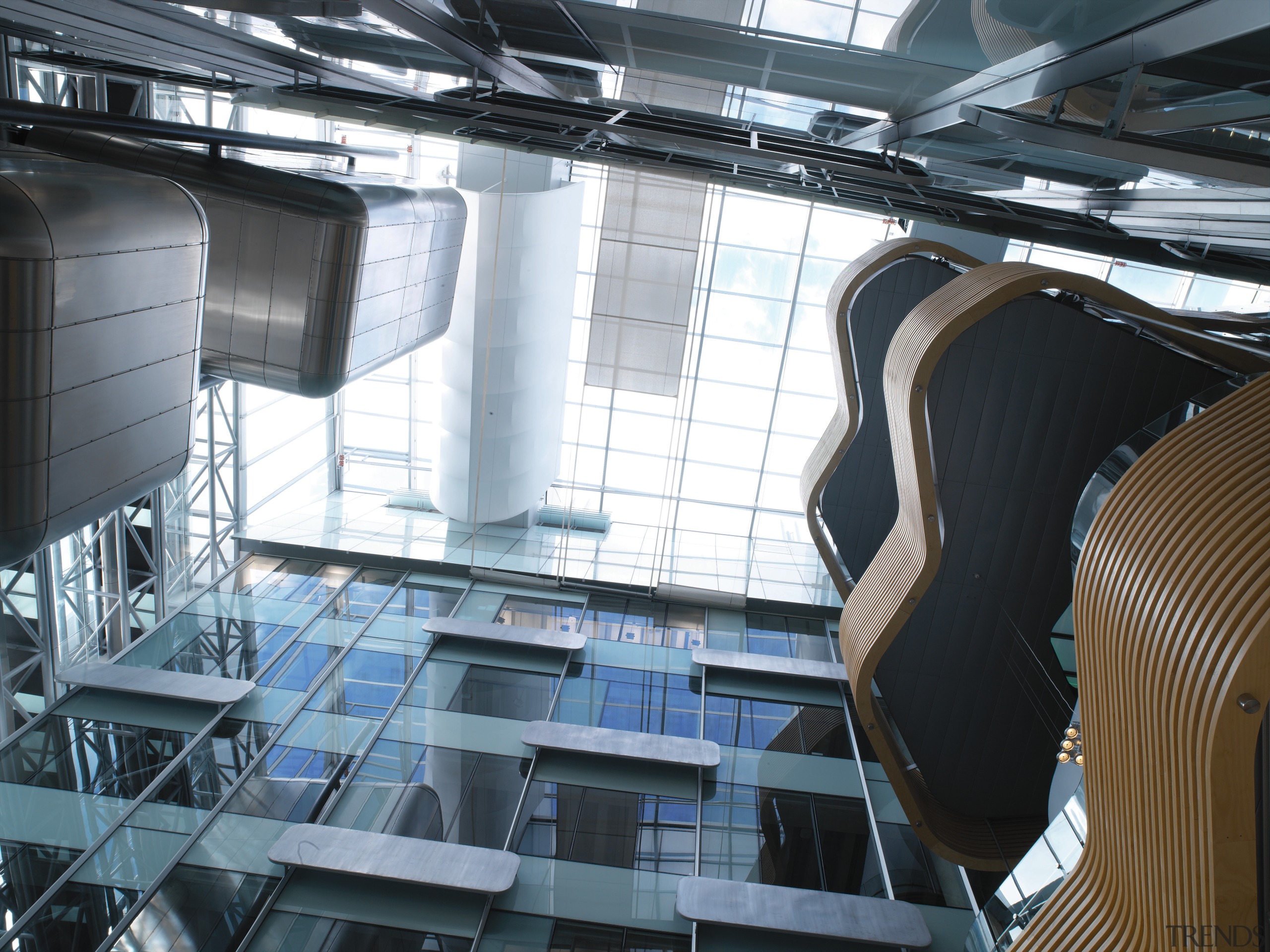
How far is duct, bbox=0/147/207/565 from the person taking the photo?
14.5 ft

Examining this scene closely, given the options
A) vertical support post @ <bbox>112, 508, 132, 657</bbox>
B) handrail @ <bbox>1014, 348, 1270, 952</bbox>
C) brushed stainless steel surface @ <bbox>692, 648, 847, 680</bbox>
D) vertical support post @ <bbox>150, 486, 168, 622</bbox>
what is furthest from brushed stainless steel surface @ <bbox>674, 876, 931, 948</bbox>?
vertical support post @ <bbox>150, 486, 168, 622</bbox>

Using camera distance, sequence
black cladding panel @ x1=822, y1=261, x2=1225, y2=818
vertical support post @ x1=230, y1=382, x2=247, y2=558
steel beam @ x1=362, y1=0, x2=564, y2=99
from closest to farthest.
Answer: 1. steel beam @ x1=362, y1=0, x2=564, y2=99
2. black cladding panel @ x1=822, y1=261, x2=1225, y2=818
3. vertical support post @ x1=230, y1=382, x2=247, y2=558

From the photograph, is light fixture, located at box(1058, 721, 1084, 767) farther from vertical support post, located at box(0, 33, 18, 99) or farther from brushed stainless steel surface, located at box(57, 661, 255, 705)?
vertical support post, located at box(0, 33, 18, 99)

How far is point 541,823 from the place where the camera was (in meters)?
10.3

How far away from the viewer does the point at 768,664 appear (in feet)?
46.2

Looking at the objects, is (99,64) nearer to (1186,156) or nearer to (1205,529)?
(1186,156)

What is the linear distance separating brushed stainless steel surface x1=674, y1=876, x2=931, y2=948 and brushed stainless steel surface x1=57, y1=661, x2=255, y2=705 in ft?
25.2

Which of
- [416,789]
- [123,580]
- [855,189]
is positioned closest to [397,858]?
[416,789]

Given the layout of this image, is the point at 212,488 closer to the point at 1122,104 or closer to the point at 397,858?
the point at 397,858

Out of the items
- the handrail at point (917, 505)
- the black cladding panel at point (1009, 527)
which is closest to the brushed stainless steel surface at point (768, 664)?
the black cladding panel at point (1009, 527)

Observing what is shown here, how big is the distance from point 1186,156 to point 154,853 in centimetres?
1211

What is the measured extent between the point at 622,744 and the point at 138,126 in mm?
9627

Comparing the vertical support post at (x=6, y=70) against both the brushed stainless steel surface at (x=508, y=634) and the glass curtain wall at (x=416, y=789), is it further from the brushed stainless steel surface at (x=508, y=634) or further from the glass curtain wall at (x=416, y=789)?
the brushed stainless steel surface at (x=508, y=634)

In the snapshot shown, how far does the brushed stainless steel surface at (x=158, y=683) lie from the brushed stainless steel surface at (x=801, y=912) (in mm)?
7686
